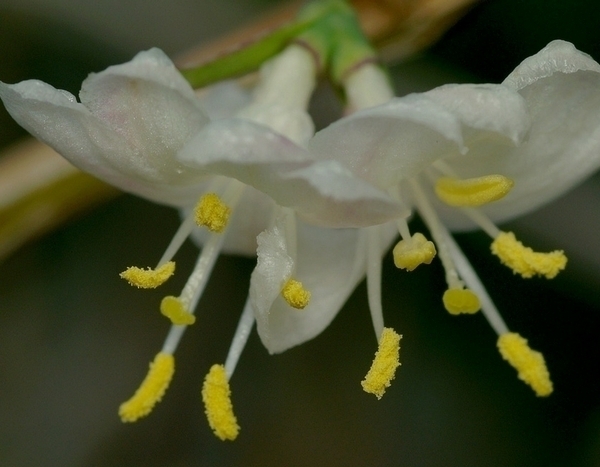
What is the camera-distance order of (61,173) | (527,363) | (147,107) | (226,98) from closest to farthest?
(147,107)
(527,363)
(226,98)
(61,173)

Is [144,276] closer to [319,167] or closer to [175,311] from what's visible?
[175,311]

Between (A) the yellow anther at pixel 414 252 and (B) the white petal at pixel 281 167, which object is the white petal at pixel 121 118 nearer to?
(B) the white petal at pixel 281 167

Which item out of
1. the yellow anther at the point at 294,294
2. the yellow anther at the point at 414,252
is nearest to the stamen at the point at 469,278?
the yellow anther at the point at 414,252

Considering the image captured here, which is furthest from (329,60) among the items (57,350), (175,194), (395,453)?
(57,350)

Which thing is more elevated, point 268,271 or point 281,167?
point 281,167

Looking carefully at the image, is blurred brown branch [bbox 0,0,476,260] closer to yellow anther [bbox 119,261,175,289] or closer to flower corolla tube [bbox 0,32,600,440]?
flower corolla tube [bbox 0,32,600,440]

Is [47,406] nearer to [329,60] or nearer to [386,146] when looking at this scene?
[329,60]

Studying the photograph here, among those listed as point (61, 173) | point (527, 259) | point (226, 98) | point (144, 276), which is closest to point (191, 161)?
point (144, 276)

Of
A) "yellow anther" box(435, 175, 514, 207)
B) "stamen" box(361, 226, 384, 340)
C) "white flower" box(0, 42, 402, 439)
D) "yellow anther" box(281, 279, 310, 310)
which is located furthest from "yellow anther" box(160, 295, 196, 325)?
"yellow anther" box(435, 175, 514, 207)
